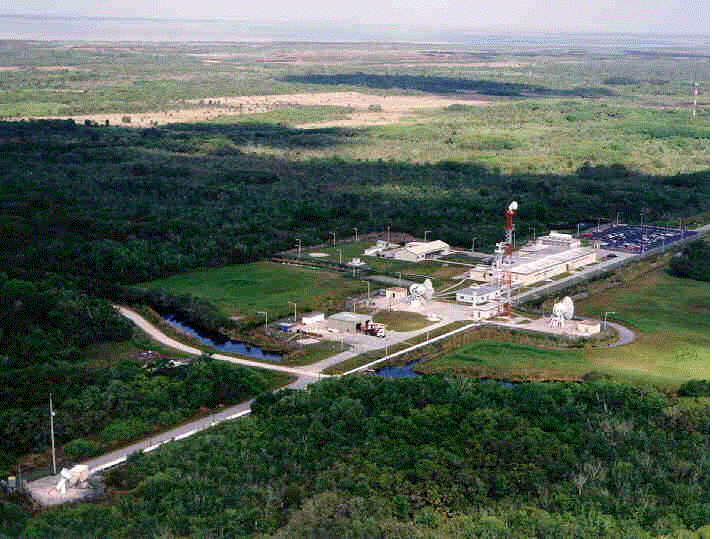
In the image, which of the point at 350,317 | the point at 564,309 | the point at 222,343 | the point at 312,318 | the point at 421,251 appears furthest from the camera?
the point at 421,251

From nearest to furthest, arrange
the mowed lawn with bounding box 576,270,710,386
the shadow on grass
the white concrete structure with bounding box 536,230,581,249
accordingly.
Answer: the mowed lawn with bounding box 576,270,710,386 < the white concrete structure with bounding box 536,230,581,249 < the shadow on grass

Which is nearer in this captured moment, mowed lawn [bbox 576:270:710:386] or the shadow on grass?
mowed lawn [bbox 576:270:710:386]

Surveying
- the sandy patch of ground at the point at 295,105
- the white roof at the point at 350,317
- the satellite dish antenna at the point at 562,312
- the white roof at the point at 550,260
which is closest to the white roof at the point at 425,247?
the white roof at the point at 550,260

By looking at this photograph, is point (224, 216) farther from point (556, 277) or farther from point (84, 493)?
point (84, 493)

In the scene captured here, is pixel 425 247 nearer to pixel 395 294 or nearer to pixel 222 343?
pixel 395 294

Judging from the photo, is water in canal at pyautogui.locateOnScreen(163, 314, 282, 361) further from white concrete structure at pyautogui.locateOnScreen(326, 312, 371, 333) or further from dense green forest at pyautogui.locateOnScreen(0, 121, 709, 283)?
dense green forest at pyautogui.locateOnScreen(0, 121, 709, 283)

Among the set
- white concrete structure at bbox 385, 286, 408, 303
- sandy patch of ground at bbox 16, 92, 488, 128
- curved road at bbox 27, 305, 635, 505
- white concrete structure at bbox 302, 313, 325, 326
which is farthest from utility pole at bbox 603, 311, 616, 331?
sandy patch of ground at bbox 16, 92, 488, 128

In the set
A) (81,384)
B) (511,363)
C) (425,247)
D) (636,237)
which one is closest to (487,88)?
(636,237)
